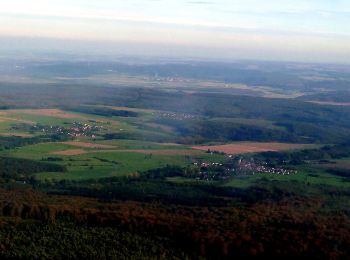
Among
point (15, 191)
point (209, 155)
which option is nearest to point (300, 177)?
point (209, 155)

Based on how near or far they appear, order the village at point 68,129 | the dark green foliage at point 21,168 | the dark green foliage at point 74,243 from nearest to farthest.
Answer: the dark green foliage at point 74,243
the dark green foliage at point 21,168
the village at point 68,129

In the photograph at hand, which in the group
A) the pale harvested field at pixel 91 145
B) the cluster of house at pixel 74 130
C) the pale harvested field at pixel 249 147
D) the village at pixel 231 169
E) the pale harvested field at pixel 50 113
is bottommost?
the pale harvested field at pixel 249 147

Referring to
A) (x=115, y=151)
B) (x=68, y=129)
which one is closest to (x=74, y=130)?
(x=68, y=129)

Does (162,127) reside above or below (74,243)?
Result: below

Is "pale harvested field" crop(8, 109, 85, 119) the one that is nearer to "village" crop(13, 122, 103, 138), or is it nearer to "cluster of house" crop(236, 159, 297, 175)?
"village" crop(13, 122, 103, 138)

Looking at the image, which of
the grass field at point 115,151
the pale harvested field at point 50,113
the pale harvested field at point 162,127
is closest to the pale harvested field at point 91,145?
the grass field at point 115,151

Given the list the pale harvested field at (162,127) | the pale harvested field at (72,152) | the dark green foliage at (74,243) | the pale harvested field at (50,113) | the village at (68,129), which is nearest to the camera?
the dark green foliage at (74,243)

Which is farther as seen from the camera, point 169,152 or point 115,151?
point 169,152

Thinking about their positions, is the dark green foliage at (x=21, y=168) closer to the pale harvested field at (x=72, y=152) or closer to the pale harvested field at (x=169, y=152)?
the pale harvested field at (x=72, y=152)

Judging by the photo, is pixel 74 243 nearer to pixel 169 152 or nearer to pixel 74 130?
pixel 169 152
